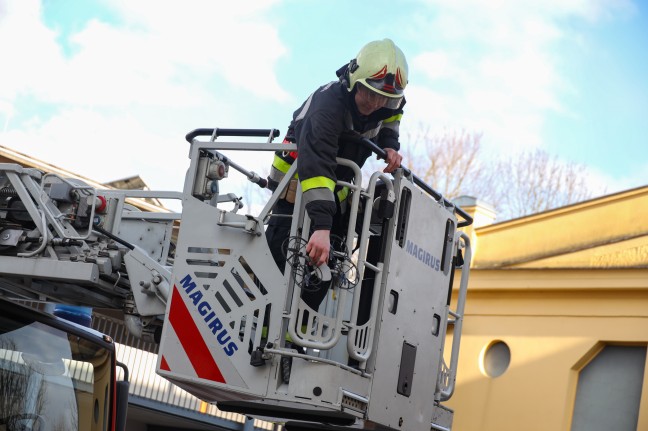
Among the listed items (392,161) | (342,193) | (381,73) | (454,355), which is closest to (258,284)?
(342,193)

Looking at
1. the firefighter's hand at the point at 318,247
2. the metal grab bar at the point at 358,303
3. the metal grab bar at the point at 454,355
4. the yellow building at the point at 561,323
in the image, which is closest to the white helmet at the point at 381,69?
the metal grab bar at the point at 358,303

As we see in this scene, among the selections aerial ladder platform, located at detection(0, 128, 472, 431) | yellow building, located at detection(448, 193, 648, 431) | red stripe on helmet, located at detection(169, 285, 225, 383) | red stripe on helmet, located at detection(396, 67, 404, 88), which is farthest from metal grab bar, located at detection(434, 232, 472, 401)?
yellow building, located at detection(448, 193, 648, 431)

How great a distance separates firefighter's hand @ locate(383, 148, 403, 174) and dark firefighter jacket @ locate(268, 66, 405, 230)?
13cm

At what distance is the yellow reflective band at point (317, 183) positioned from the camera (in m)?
6.18

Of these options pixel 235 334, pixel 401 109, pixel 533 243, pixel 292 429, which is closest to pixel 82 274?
pixel 235 334

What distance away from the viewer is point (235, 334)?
A: 20.5 feet

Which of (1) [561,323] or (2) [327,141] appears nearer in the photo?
(2) [327,141]

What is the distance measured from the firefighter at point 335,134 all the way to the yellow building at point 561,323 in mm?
12550

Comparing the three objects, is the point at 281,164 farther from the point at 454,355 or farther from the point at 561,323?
the point at 561,323

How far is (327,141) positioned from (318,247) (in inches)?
27.9

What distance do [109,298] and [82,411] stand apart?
1.70m

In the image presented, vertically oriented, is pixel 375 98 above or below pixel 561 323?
below

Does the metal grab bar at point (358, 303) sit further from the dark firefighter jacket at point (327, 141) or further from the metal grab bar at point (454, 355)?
the metal grab bar at point (454, 355)

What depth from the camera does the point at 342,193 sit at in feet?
21.7
